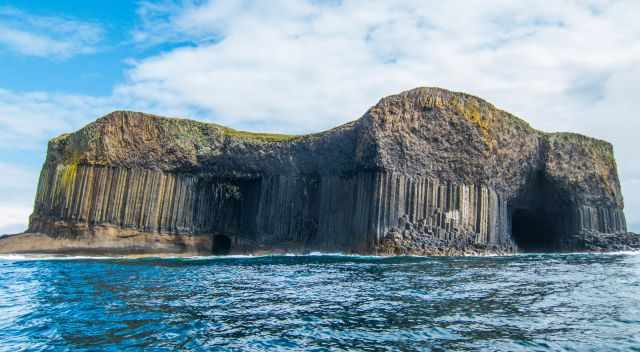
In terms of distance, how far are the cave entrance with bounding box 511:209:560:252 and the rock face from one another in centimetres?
19

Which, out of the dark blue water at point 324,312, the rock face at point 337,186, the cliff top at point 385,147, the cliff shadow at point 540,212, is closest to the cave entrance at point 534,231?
the cliff shadow at point 540,212

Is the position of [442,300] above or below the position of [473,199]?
below

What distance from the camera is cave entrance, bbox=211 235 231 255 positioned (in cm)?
4631

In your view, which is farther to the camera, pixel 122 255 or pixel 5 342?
pixel 122 255

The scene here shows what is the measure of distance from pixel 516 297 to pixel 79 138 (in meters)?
38.3

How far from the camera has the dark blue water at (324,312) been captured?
10.3 meters

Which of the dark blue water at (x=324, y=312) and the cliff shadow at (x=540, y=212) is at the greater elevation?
the cliff shadow at (x=540, y=212)

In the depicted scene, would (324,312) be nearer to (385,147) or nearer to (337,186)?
(385,147)

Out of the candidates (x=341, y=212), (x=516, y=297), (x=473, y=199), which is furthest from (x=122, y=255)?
(x=516, y=297)

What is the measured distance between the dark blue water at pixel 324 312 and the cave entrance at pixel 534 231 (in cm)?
2784

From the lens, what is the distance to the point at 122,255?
135 ft

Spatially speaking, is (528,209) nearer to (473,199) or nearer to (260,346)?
(473,199)

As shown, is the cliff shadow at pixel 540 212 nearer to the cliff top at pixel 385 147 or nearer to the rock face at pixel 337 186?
the rock face at pixel 337 186

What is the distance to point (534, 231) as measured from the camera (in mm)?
50344
